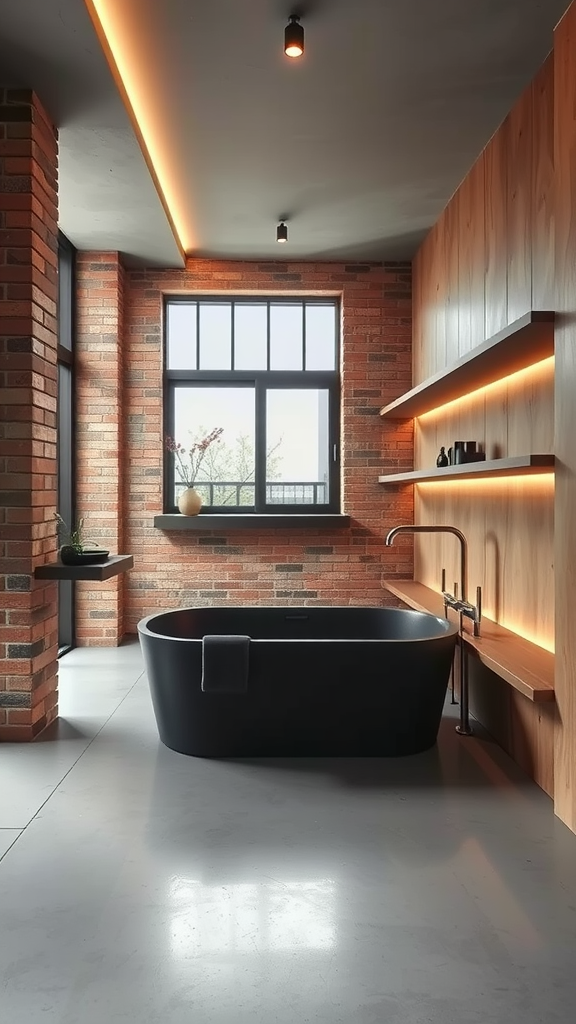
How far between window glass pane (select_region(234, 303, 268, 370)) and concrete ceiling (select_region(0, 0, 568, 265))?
2.91 ft

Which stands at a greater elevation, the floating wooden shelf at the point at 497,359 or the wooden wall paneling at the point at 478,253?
the wooden wall paneling at the point at 478,253

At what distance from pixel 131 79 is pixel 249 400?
108 inches

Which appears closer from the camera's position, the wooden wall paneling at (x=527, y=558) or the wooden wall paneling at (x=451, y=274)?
the wooden wall paneling at (x=527, y=558)

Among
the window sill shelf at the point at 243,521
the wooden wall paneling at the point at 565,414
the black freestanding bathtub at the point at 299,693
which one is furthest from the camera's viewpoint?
the window sill shelf at the point at 243,521

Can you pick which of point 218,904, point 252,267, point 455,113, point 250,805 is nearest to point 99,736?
point 250,805

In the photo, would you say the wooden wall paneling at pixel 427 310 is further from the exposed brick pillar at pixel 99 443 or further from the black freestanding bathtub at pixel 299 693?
the black freestanding bathtub at pixel 299 693

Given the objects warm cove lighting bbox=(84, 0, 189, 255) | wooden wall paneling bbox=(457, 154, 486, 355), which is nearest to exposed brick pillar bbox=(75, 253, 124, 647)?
warm cove lighting bbox=(84, 0, 189, 255)

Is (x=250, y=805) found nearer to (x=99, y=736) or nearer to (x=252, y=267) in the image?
(x=99, y=736)

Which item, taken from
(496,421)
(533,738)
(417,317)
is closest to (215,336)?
(417,317)

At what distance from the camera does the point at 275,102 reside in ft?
11.1

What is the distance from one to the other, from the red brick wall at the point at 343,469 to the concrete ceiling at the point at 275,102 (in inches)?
28.4

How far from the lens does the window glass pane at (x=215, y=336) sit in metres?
5.71

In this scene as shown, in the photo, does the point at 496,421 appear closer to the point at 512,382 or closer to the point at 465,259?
the point at 512,382

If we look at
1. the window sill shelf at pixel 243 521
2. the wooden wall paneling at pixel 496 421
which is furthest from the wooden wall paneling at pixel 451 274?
the window sill shelf at pixel 243 521
